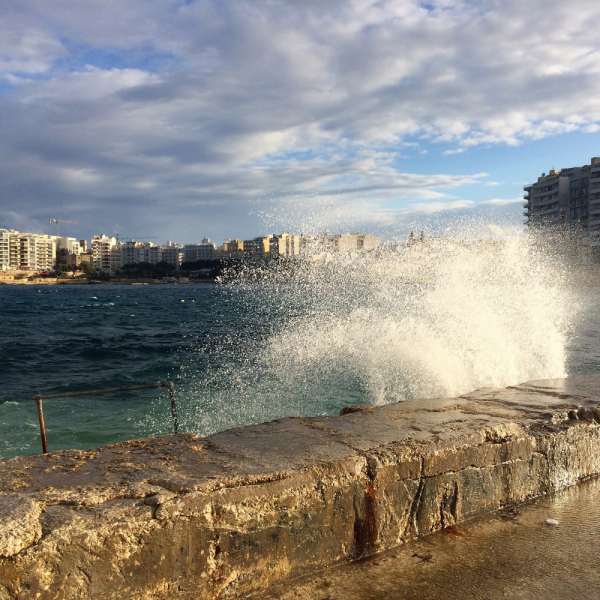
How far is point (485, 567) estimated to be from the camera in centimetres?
227

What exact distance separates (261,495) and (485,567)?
1073 millimetres

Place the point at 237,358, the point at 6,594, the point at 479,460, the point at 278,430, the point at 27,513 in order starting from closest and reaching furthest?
1. the point at 6,594
2. the point at 27,513
3. the point at 479,460
4. the point at 278,430
5. the point at 237,358

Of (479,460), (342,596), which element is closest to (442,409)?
(479,460)

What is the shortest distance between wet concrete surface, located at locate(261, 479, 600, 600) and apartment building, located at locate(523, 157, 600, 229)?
3101 inches

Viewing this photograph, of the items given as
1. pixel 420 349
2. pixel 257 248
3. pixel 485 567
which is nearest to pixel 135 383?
pixel 420 349

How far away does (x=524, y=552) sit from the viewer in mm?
2383

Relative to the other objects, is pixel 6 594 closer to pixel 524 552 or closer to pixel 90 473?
pixel 90 473

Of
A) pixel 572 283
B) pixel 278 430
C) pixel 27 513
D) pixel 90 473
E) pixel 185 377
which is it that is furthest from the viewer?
pixel 572 283

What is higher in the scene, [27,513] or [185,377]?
[27,513]

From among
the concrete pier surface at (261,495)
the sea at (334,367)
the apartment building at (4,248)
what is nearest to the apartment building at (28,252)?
the apartment building at (4,248)

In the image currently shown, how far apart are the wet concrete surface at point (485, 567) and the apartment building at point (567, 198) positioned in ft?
258

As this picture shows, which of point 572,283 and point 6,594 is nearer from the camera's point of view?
point 6,594

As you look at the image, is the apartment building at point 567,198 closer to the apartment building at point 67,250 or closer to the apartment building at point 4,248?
the apartment building at point 67,250

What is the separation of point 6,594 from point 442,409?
2.65 m
